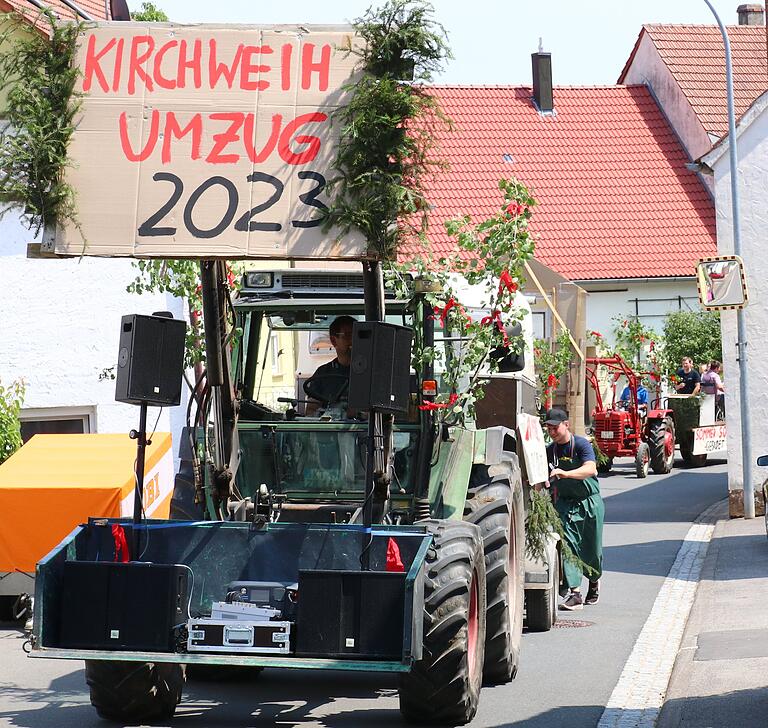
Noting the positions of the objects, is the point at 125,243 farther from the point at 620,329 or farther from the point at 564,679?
the point at 620,329

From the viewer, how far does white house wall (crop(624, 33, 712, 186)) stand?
4350cm

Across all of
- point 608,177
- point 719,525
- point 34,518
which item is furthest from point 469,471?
point 608,177

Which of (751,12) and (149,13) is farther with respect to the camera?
(751,12)

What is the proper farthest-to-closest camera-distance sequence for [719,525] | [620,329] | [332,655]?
[620,329] < [719,525] < [332,655]

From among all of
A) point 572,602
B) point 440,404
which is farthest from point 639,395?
point 440,404

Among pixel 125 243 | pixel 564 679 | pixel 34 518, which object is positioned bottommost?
pixel 564 679

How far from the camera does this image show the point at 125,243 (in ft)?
26.0

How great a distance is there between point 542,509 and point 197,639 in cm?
484

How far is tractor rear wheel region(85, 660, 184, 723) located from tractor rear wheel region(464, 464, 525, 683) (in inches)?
80.9

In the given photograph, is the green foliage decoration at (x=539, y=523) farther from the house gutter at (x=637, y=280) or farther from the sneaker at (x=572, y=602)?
the house gutter at (x=637, y=280)

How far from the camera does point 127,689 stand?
26.9ft

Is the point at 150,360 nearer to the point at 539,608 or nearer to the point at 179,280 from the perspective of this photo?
the point at 539,608

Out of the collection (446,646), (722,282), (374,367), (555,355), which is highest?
A: (722,282)

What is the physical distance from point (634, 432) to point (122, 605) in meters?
22.9
